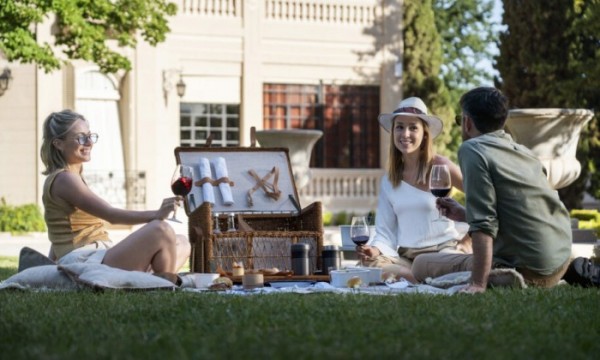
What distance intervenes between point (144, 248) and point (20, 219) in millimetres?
14264

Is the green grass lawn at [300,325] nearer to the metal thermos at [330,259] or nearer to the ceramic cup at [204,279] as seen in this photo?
the ceramic cup at [204,279]

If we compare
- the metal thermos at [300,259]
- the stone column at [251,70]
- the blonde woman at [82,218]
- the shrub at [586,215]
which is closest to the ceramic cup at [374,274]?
the metal thermos at [300,259]

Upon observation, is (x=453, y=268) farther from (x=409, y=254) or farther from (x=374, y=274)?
(x=409, y=254)

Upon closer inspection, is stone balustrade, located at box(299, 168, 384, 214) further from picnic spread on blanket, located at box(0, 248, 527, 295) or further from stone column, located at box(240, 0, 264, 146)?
picnic spread on blanket, located at box(0, 248, 527, 295)

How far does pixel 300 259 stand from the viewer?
860 centimetres

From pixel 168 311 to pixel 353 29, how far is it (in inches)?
840

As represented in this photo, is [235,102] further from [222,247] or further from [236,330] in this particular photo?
[236,330]

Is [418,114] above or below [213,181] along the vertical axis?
above

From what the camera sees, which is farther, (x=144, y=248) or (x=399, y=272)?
(x=399, y=272)

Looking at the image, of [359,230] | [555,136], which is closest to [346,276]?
[359,230]

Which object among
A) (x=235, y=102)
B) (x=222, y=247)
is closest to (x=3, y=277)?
(x=222, y=247)

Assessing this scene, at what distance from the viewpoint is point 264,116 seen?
26.2m

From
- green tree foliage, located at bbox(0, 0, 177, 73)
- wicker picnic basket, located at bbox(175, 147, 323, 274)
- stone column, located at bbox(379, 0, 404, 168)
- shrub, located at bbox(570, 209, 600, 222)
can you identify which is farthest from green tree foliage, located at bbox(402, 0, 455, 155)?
wicker picnic basket, located at bbox(175, 147, 323, 274)

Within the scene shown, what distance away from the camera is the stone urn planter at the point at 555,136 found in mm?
15328
